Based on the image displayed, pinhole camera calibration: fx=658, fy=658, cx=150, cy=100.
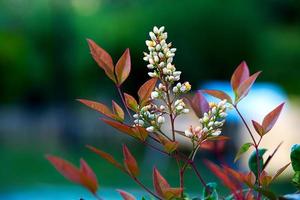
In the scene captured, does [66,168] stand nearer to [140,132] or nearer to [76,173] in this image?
[76,173]

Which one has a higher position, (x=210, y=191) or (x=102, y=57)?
(x=102, y=57)

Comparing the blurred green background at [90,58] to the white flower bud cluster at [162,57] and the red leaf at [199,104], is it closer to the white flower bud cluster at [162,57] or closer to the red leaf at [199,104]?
the red leaf at [199,104]

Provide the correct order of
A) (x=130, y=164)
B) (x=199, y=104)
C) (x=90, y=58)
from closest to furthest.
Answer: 1. (x=130, y=164)
2. (x=199, y=104)
3. (x=90, y=58)

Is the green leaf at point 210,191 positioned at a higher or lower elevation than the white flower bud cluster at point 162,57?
lower

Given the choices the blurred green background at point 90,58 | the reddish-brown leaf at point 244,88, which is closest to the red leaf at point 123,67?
the reddish-brown leaf at point 244,88

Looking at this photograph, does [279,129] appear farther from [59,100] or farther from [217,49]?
[59,100]

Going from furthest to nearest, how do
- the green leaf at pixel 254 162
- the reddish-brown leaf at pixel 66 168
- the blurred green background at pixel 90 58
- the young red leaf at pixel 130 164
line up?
the blurred green background at pixel 90 58 → the green leaf at pixel 254 162 → the young red leaf at pixel 130 164 → the reddish-brown leaf at pixel 66 168

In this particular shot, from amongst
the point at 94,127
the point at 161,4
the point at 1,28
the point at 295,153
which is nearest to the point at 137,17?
the point at 161,4

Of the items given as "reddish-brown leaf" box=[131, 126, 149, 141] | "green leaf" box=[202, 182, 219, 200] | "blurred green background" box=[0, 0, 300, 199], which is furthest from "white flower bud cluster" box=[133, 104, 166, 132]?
"blurred green background" box=[0, 0, 300, 199]

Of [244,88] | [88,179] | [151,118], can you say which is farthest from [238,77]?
[88,179]
